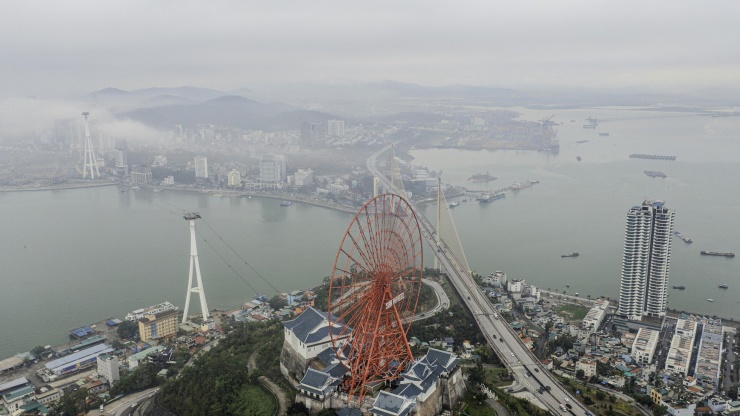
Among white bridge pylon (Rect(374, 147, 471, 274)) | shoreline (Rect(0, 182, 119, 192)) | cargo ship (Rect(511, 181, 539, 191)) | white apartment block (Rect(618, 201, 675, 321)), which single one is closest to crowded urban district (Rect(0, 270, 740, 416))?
Result: white apartment block (Rect(618, 201, 675, 321))

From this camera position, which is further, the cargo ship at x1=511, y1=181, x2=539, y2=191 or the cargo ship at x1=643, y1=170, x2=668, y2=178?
the cargo ship at x1=643, y1=170, x2=668, y2=178

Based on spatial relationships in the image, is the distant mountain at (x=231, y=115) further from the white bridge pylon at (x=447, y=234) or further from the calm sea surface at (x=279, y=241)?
the white bridge pylon at (x=447, y=234)

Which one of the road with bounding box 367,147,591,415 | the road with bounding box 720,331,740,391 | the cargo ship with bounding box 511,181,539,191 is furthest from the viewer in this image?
the cargo ship with bounding box 511,181,539,191

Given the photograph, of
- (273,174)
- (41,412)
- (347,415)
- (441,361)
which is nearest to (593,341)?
(441,361)

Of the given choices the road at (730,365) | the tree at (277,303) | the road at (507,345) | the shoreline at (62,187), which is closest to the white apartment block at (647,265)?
the road at (730,365)

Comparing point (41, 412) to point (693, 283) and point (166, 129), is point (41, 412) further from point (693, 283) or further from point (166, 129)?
point (166, 129)

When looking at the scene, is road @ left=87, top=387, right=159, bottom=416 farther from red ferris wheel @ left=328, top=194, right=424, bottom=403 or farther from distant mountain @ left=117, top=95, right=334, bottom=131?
distant mountain @ left=117, top=95, right=334, bottom=131
